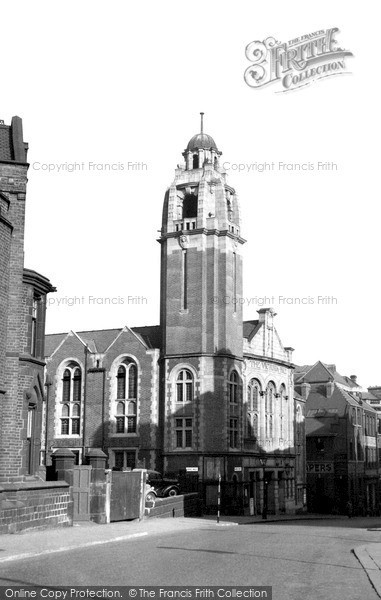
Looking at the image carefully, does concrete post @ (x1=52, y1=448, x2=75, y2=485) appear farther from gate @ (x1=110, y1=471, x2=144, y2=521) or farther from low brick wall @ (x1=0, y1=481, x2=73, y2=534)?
gate @ (x1=110, y1=471, x2=144, y2=521)

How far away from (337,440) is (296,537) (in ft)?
168

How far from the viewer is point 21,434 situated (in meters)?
27.1

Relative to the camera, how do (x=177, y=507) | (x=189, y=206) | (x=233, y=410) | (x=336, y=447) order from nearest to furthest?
(x=177, y=507)
(x=233, y=410)
(x=189, y=206)
(x=336, y=447)

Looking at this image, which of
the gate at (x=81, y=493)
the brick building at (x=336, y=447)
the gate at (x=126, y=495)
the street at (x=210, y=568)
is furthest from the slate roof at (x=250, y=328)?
the street at (x=210, y=568)

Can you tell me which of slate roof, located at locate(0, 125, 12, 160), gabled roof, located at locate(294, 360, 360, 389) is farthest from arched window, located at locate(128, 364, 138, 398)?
gabled roof, located at locate(294, 360, 360, 389)

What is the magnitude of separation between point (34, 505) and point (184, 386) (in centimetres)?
2696

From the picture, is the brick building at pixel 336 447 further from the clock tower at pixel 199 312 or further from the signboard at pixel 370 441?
the clock tower at pixel 199 312

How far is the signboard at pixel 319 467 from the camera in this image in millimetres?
74250

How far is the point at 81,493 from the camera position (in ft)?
96.2

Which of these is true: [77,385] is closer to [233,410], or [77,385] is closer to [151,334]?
[151,334]

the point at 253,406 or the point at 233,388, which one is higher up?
the point at 233,388

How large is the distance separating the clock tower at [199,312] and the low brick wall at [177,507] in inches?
237

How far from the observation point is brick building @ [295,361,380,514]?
73.6 m

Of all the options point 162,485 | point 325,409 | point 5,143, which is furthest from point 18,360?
point 325,409
